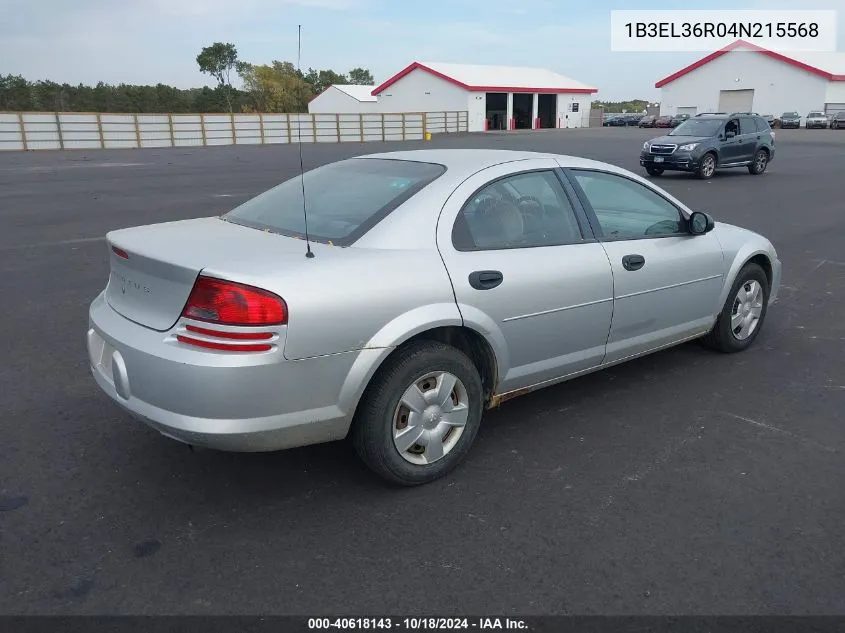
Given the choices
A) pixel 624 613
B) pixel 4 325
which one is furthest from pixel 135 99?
pixel 624 613

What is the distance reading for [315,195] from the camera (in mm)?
4051

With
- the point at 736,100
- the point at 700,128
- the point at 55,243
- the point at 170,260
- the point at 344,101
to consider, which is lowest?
the point at 55,243

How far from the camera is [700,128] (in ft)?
67.6

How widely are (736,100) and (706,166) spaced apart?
179 ft

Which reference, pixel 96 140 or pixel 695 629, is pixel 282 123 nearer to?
pixel 96 140

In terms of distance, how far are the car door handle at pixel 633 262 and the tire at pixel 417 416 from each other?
1227mm

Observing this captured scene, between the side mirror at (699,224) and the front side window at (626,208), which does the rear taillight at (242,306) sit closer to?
the front side window at (626,208)

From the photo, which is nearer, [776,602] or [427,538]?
[776,602]

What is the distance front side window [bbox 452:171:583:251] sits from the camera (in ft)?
12.0

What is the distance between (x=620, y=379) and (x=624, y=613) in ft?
8.06

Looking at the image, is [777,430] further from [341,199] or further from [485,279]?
[341,199]

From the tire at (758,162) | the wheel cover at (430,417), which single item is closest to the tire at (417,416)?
the wheel cover at (430,417)

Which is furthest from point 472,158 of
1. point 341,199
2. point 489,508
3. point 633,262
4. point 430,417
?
point 489,508

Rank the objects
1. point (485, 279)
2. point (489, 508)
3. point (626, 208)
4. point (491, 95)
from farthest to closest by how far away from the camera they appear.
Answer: point (491, 95) < point (626, 208) < point (485, 279) < point (489, 508)
